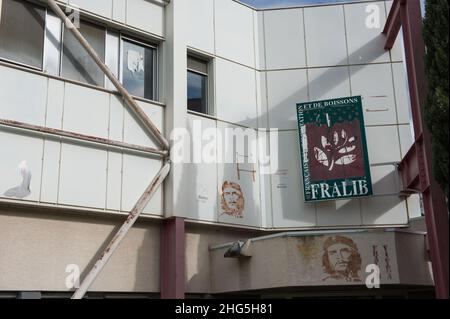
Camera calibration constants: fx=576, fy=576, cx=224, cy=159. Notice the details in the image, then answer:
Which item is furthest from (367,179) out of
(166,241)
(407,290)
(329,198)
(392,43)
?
(166,241)

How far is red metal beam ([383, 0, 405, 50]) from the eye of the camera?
14.3m

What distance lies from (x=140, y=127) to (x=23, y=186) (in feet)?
10.3

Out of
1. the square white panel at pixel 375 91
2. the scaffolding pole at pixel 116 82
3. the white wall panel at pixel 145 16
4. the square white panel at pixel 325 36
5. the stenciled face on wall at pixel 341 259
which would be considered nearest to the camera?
the stenciled face on wall at pixel 341 259

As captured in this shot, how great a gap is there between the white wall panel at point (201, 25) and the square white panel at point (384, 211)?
5736mm

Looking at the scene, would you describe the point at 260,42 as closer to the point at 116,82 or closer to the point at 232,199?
the point at 232,199

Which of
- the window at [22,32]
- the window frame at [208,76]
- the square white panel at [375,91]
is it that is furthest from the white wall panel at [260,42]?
the window at [22,32]

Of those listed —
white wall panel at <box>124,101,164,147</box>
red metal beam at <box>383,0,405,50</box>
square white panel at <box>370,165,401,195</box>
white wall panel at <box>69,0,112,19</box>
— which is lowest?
square white panel at <box>370,165,401,195</box>

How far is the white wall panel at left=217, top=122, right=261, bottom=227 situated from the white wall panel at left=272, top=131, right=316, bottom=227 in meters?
0.56

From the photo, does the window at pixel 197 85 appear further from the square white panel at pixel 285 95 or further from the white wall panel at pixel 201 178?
the square white panel at pixel 285 95

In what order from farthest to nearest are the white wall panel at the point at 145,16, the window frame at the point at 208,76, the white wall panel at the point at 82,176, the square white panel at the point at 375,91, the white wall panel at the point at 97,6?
the square white panel at the point at 375,91
the window frame at the point at 208,76
the white wall panel at the point at 145,16
the white wall panel at the point at 97,6
the white wall panel at the point at 82,176

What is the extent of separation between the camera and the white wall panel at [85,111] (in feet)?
39.8

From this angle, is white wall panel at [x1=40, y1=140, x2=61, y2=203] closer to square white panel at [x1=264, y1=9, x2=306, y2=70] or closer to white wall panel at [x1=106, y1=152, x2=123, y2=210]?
white wall panel at [x1=106, y1=152, x2=123, y2=210]

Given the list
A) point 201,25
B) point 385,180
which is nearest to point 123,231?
point 201,25

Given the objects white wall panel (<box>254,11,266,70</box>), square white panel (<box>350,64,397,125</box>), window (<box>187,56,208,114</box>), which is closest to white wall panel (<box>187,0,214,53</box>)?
window (<box>187,56,208,114</box>)
